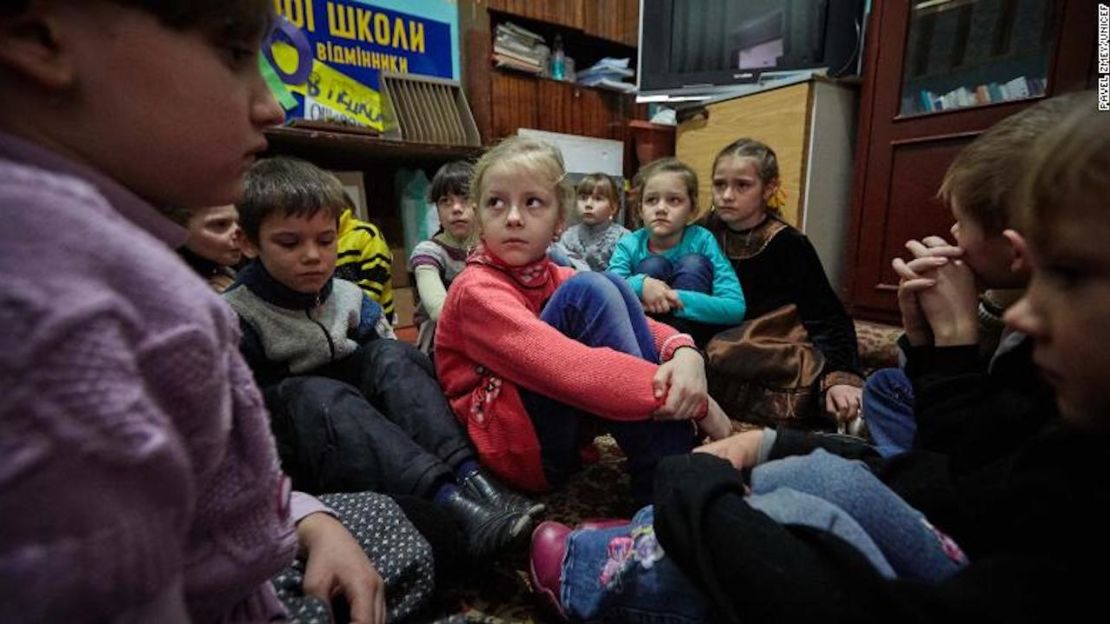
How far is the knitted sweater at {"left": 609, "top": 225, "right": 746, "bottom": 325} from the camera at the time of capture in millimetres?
1357

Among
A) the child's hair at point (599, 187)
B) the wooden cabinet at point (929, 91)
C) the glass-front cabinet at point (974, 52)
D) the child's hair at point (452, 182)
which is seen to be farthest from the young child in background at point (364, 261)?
the glass-front cabinet at point (974, 52)

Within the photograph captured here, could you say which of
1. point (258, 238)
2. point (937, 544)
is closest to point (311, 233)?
point (258, 238)

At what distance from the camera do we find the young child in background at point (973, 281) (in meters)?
0.59

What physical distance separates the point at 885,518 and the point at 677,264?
1078mm

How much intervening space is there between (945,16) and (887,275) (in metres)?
0.82

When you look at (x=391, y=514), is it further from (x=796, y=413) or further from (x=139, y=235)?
(x=796, y=413)

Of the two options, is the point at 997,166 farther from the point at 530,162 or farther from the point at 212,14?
the point at 212,14

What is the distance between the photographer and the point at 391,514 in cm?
65

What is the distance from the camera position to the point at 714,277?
145 centimetres

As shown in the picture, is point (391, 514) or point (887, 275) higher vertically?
point (887, 275)

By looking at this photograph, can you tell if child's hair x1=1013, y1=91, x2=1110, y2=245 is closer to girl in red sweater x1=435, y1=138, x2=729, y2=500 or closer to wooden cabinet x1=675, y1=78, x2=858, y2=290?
girl in red sweater x1=435, y1=138, x2=729, y2=500

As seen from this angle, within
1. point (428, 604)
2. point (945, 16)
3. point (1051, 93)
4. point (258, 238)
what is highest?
point (945, 16)

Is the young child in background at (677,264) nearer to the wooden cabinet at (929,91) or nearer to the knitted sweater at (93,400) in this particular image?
the wooden cabinet at (929,91)

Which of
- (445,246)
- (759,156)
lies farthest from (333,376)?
(759,156)
